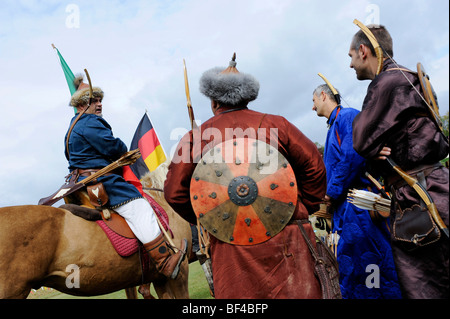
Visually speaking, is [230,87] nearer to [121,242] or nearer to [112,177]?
[112,177]

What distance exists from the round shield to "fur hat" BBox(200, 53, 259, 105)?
325 mm

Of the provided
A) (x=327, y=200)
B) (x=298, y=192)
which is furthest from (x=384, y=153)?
(x=327, y=200)

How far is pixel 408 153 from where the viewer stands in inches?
91.7

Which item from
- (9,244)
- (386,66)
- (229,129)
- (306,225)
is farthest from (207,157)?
(9,244)

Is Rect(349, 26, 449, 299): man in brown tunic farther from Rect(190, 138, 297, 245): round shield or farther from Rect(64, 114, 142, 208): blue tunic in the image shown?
Rect(64, 114, 142, 208): blue tunic

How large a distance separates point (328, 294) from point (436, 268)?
59 centimetres

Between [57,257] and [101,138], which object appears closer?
[57,257]

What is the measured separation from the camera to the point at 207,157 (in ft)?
8.00

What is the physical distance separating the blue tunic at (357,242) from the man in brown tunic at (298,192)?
1172 mm

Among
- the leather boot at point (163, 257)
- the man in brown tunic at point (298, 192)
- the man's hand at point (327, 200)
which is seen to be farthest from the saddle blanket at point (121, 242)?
the man's hand at point (327, 200)

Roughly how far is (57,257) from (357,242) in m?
2.78

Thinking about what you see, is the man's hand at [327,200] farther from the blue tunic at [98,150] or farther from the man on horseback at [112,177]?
the blue tunic at [98,150]

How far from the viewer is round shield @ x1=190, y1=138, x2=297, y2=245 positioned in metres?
2.37
